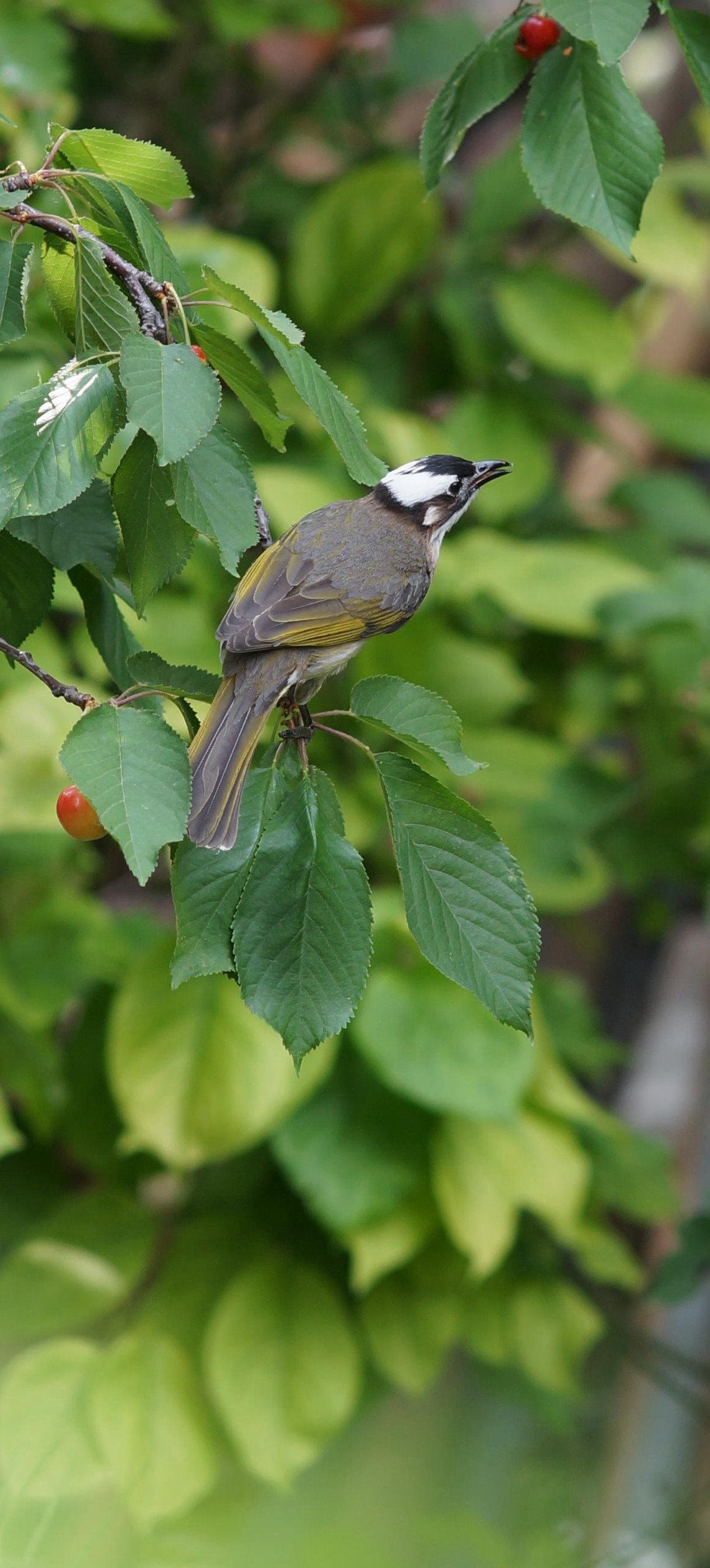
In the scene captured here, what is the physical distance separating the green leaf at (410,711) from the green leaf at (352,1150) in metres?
1.15

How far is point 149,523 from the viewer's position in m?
0.71

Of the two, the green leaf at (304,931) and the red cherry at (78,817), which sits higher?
the red cherry at (78,817)

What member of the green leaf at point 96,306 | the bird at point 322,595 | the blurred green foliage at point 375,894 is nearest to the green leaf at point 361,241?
the blurred green foliage at point 375,894

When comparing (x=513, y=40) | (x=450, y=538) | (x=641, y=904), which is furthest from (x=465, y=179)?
(x=513, y=40)

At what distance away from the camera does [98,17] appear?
79.5 inches

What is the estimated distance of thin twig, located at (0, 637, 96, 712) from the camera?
693 mm

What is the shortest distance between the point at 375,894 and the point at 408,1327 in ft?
2.04

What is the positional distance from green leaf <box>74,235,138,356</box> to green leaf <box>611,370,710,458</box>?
1.84 m

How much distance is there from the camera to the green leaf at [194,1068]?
1716 mm

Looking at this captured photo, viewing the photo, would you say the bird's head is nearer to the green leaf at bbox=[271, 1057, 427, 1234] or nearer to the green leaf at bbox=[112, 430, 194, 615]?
the green leaf at bbox=[112, 430, 194, 615]

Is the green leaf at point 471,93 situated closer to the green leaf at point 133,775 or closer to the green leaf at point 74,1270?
the green leaf at point 133,775

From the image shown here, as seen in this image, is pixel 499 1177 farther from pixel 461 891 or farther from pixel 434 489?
pixel 461 891

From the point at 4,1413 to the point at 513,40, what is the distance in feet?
5.45

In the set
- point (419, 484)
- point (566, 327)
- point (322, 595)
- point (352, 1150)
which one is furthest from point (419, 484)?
point (566, 327)
